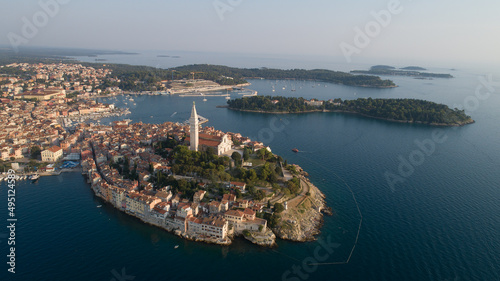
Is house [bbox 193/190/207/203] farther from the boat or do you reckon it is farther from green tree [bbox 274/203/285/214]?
the boat

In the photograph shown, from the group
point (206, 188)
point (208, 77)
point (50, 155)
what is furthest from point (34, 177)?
point (208, 77)

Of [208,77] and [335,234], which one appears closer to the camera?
[335,234]

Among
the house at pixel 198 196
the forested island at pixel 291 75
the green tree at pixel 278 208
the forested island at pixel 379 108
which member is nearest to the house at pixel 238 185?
the house at pixel 198 196

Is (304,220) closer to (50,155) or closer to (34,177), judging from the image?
(34,177)

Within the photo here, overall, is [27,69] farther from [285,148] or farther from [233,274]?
[233,274]

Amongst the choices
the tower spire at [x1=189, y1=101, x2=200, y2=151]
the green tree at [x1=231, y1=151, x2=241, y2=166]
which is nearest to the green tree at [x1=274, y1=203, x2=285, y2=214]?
the green tree at [x1=231, y1=151, x2=241, y2=166]

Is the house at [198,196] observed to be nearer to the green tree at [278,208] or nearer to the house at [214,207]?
the house at [214,207]

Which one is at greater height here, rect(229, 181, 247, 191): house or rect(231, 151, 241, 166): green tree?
rect(231, 151, 241, 166): green tree
